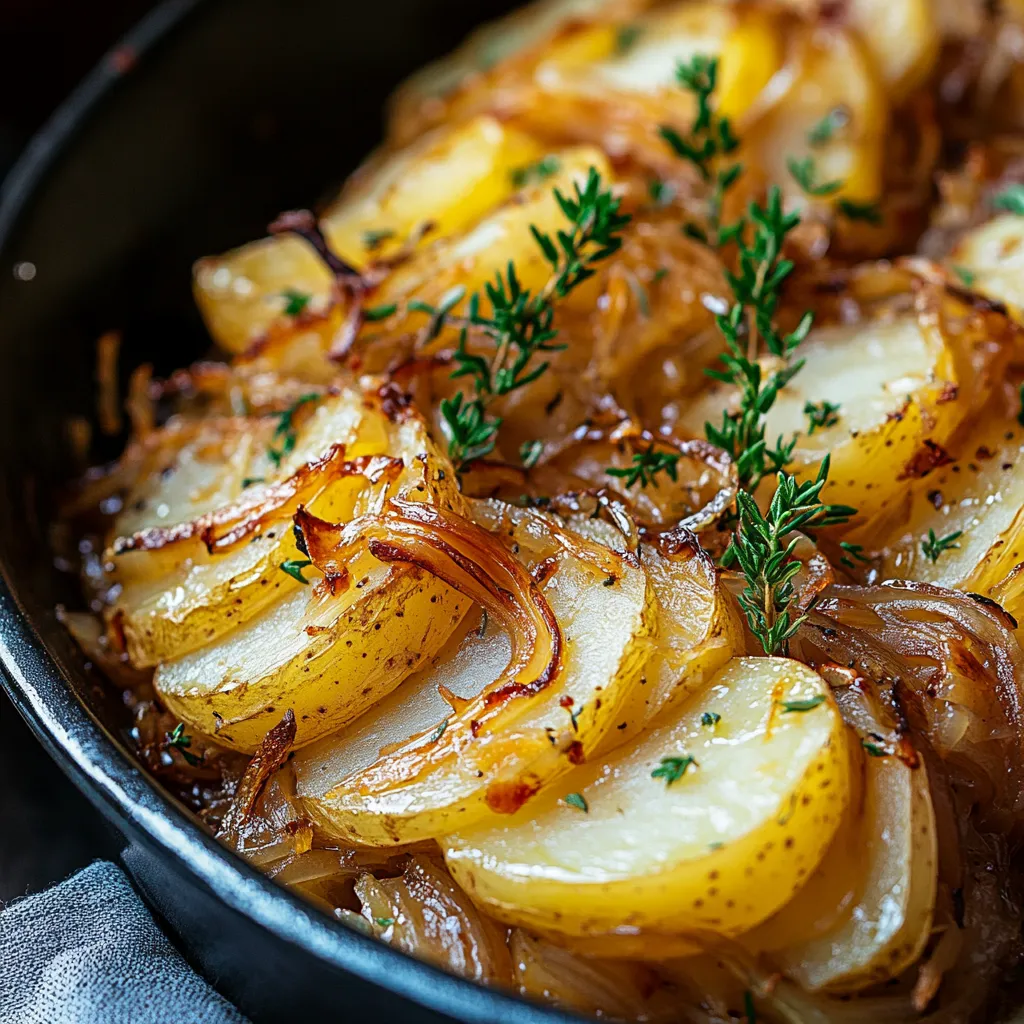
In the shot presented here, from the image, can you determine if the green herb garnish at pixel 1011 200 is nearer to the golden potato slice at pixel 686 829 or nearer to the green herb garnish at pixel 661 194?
the green herb garnish at pixel 661 194

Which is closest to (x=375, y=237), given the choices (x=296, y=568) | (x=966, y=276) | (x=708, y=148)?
(x=708, y=148)

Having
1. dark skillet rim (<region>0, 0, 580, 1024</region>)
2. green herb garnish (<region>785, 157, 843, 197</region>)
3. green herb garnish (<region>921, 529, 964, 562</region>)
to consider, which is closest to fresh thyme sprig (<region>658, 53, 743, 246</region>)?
green herb garnish (<region>785, 157, 843, 197</region>)

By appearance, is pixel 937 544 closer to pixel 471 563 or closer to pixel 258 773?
pixel 471 563

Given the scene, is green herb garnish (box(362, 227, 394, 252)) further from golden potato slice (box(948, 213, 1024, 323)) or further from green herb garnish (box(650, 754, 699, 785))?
green herb garnish (box(650, 754, 699, 785))

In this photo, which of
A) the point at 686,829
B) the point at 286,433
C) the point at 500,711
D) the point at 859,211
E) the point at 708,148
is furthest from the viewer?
the point at 859,211

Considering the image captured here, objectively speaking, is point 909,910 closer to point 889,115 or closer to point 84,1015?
point 84,1015

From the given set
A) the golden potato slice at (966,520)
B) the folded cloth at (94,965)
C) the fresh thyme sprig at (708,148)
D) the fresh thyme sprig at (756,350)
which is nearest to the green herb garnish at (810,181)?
the fresh thyme sprig at (708,148)
